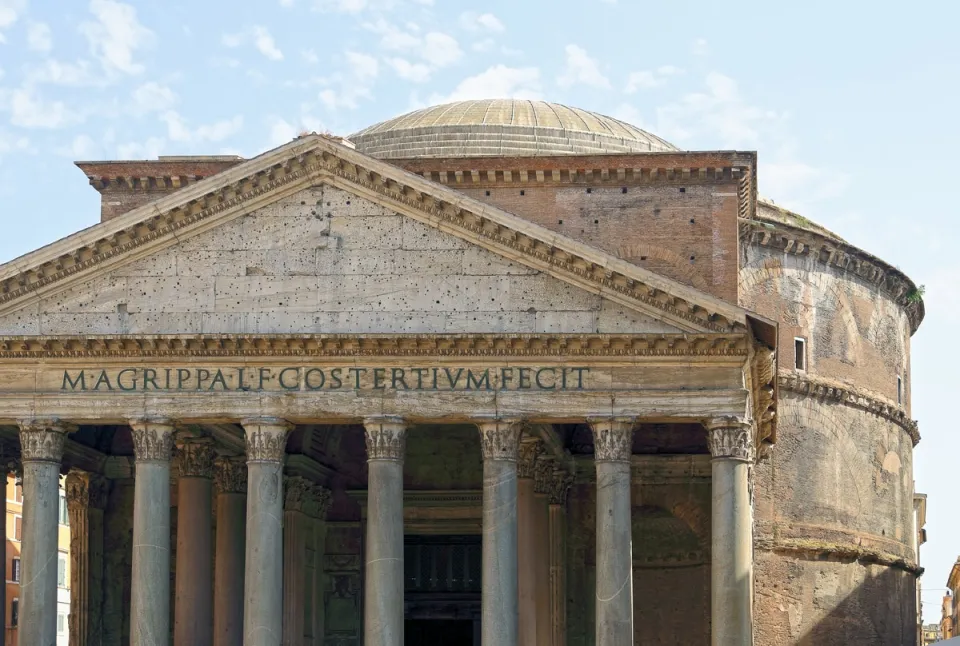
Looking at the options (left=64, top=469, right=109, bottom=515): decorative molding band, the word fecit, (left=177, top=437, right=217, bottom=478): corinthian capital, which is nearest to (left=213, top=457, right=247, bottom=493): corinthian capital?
(left=177, top=437, right=217, bottom=478): corinthian capital

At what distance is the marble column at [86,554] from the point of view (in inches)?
1462

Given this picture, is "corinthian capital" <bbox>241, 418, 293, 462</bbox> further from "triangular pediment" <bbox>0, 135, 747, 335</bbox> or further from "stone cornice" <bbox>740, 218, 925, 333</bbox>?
"stone cornice" <bbox>740, 218, 925, 333</bbox>

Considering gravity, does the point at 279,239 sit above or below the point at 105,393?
above

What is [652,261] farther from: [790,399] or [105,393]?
[105,393]

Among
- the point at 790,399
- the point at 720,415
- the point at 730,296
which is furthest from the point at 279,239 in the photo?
the point at 790,399

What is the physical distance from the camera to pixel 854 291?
4559cm

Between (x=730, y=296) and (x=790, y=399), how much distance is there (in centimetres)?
623

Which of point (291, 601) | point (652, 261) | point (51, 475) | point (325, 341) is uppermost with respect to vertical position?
point (652, 261)

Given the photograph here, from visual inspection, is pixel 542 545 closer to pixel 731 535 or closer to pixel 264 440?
pixel 731 535

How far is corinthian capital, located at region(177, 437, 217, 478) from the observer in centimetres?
3362

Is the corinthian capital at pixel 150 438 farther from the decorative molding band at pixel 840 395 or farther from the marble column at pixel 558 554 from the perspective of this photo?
the decorative molding band at pixel 840 395

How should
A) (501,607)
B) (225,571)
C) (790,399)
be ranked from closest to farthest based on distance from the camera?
(501,607) < (225,571) < (790,399)

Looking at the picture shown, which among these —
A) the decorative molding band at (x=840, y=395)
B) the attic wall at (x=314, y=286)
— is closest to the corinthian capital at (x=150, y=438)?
the attic wall at (x=314, y=286)

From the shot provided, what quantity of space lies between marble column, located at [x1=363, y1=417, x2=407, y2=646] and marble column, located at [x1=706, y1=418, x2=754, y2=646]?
→ 16.6 ft
